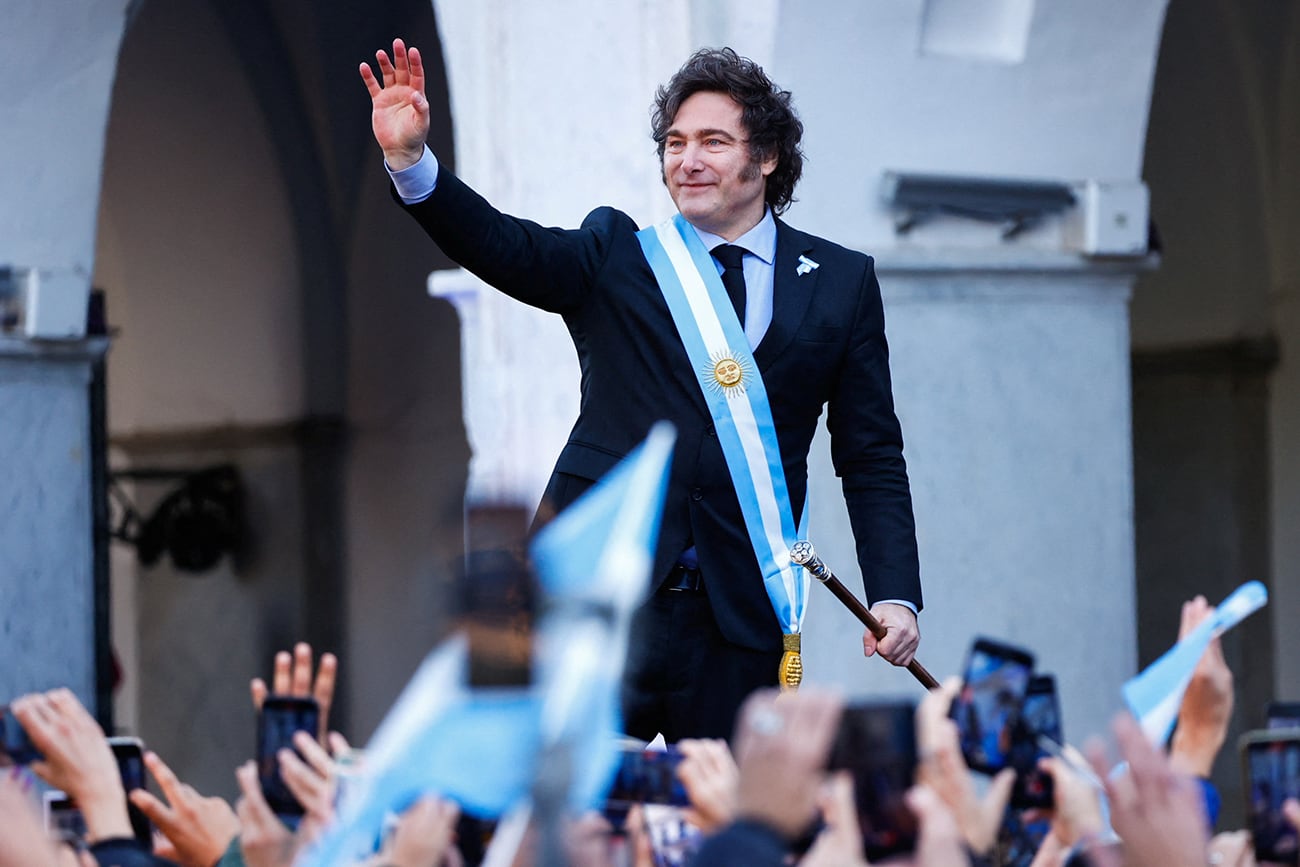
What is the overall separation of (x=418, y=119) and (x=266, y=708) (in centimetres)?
108

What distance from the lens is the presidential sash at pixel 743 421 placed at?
340cm

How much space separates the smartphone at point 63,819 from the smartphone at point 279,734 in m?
0.22

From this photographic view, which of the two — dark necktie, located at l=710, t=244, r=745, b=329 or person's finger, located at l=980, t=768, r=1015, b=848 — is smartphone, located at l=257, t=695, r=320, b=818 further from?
dark necktie, located at l=710, t=244, r=745, b=329

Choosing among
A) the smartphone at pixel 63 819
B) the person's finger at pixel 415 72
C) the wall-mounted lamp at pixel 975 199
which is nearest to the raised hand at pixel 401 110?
the person's finger at pixel 415 72

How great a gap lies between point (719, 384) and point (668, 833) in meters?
1.20

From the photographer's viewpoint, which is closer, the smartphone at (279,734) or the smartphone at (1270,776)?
the smartphone at (1270,776)

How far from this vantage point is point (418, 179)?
310cm

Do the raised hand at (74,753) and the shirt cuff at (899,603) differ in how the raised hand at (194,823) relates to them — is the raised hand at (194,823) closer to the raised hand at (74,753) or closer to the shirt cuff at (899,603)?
the raised hand at (74,753)

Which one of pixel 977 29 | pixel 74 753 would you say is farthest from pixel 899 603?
pixel 977 29

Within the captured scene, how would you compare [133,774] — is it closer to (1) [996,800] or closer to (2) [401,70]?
(1) [996,800]

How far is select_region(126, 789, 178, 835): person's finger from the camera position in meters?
2.43

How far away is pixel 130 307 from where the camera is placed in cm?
1000

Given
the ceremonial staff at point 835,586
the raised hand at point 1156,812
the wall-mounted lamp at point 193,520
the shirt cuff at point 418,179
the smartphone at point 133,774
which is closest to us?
the raised hand at point 1156,812

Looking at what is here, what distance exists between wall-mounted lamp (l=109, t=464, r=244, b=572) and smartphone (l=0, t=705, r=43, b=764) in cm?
766
